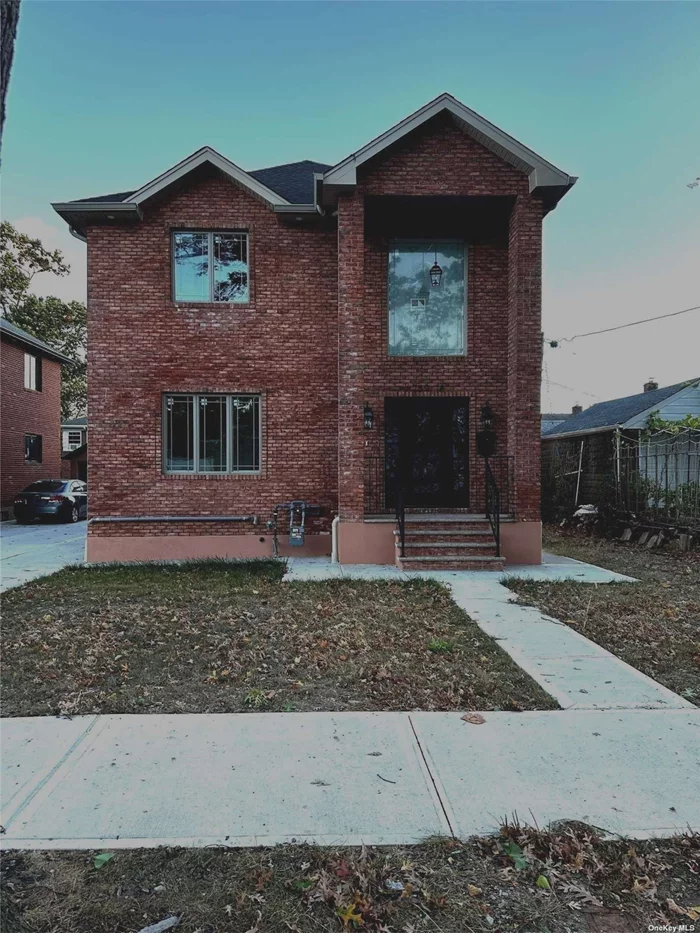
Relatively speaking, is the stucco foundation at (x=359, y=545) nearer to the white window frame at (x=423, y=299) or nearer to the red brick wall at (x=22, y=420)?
the white window frame at (x=423, y=299)

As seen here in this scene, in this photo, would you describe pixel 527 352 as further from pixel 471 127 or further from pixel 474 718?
pixel 474 718

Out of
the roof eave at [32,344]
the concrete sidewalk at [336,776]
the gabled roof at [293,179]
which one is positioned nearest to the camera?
the concrete sidewalk at [336,776]

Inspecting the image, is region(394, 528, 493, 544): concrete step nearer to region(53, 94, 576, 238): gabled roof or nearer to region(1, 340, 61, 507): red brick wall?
region(53, 94, 576, 238): gabled roof

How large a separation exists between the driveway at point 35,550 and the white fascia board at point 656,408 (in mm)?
13666

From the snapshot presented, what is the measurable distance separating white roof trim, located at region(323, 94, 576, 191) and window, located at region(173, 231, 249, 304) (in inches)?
→ 93.1

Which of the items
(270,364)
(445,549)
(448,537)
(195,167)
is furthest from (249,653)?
(195,167)

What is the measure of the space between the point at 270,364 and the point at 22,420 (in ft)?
46.5

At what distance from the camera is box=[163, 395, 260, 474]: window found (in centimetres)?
1048

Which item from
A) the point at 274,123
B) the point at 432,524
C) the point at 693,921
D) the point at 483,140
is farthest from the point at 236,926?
the point at 274,123

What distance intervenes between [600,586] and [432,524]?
2883 millimetres

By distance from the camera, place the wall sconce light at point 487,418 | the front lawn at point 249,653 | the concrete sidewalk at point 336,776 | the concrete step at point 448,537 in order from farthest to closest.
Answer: the wall sconce light at point 487,418 < the concrete step at point 448,537 < the front lawn at point 249,653 < the concrete sidewalk at point 336,776

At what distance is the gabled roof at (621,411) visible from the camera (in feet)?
50.8

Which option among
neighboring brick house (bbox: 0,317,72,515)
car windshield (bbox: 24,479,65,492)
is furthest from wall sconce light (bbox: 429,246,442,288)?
neighboring brick house (bbox: 0,317,72,515)

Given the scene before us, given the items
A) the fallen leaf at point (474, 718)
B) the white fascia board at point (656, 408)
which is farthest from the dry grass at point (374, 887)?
the white fascia board at point (656, 408)
